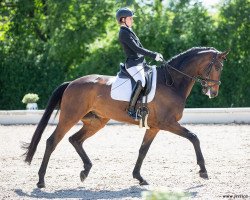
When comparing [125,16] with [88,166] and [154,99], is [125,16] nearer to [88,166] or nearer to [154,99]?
[154,99]

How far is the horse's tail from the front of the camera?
805 cm

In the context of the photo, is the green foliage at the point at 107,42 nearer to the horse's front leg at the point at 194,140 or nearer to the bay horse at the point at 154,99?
the bay horse at the point at 154,99

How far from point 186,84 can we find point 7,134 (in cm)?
716

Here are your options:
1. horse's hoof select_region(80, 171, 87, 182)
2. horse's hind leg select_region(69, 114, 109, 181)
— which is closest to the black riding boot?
horse's hind leg select_region(69, 114, 109, 181)

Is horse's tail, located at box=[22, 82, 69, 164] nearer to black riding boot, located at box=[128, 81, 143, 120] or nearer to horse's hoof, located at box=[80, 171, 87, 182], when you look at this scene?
horse's hoof, located at box=[80, 171, 87, 182]

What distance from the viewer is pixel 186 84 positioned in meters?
8.18

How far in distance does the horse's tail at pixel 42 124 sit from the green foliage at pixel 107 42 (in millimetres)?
10187

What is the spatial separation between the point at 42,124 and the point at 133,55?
1.63 m

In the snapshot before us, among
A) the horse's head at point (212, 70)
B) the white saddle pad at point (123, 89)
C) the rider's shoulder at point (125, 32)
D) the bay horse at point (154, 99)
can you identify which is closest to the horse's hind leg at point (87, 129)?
the bay horse at point (154, 99)

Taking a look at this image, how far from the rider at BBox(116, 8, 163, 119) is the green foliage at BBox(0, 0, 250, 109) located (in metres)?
10.2

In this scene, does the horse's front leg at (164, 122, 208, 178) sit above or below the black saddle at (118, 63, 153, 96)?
below

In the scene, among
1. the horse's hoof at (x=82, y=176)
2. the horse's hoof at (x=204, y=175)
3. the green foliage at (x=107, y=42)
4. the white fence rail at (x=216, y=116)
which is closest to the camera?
the horse's hoof at (x=204, y=175)

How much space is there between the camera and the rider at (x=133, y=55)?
7.98 meters

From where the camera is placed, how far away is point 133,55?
818 centimetres
